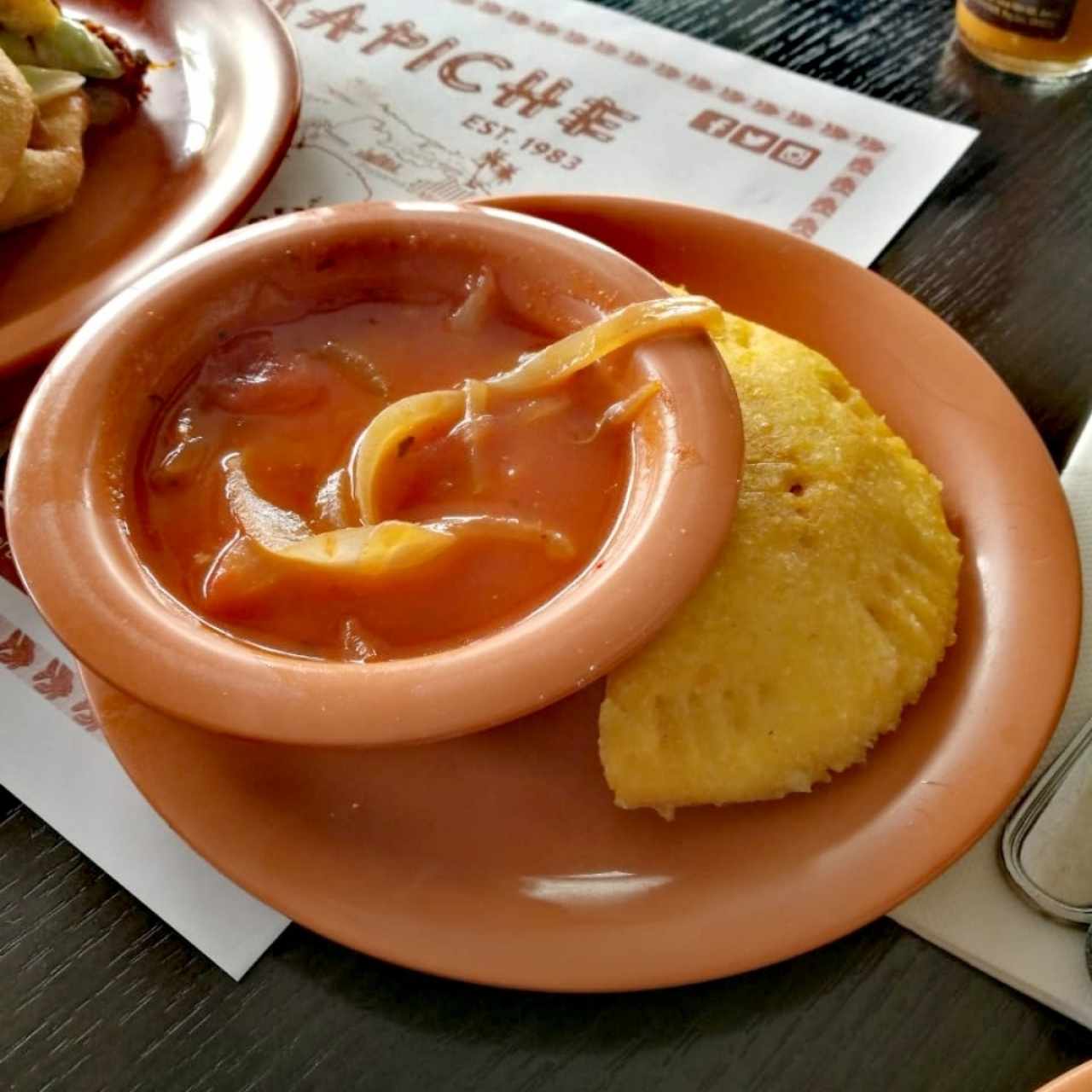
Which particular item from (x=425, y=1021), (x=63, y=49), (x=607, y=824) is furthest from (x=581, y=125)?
(x=425, y=1021)

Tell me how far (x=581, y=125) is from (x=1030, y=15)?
29.6 inches

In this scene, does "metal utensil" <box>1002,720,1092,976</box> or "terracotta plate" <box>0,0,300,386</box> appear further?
"terracotta plate" <box>0,0,300,386</box>

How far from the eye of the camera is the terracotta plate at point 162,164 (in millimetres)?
1447

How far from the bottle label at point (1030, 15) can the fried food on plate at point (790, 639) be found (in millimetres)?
1085

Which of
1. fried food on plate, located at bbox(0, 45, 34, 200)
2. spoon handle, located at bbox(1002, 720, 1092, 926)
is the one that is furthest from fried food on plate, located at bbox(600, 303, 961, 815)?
fried food on plate, located at bbox(0, 45, 34, 200)

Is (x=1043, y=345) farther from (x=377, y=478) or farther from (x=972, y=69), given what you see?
(x=377, y=478)

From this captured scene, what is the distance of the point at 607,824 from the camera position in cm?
102

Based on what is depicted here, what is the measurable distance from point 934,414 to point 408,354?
0.60 metres

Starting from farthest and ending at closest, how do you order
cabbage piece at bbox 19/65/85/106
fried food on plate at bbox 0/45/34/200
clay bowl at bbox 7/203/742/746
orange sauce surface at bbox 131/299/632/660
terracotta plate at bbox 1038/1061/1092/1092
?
cabbage piece at bbox 19/65/85/106
fried food on plate at bbox 0/45/34/200
orange sauce surface at bbox 131/299/632/660
clay bowl at bbox 7/203/742/746
terracotta plate at bbox 1038/1061/1092/1092

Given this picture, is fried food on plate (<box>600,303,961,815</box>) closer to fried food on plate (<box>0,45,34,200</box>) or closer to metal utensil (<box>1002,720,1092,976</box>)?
metal utensil (<box>1002,720,1092,976</box>)

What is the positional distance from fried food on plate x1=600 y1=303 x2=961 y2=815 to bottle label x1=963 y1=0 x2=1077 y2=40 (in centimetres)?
108

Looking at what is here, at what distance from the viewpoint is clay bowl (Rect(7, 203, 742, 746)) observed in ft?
2.87

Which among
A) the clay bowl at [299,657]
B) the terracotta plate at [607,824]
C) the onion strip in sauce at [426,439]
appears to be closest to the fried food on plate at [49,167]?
the clay bowl at [299,657]

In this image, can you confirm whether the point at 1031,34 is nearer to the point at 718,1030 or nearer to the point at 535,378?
the point at 535,378
